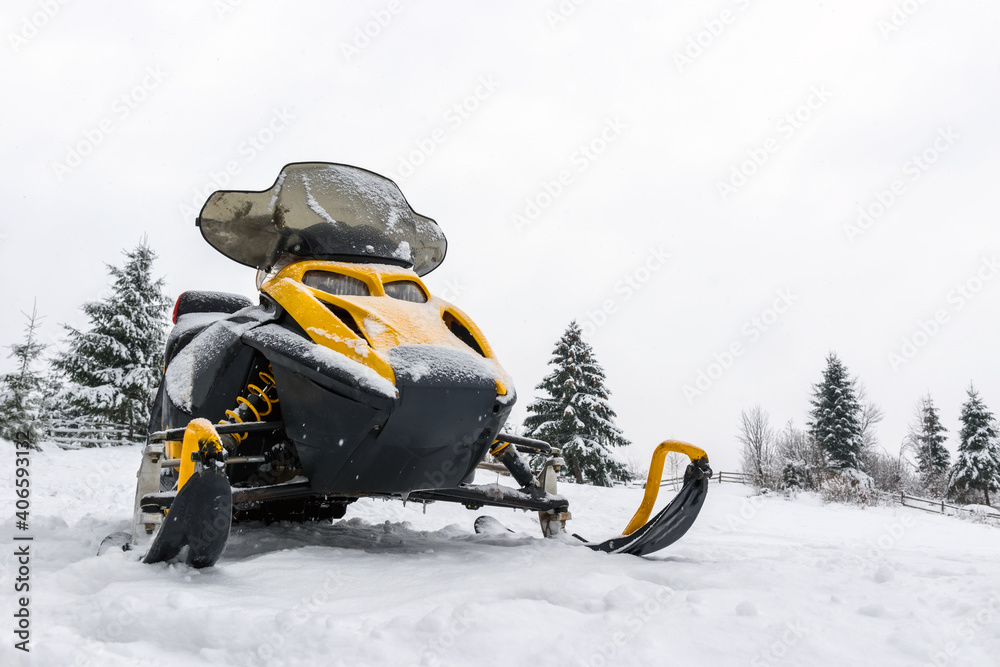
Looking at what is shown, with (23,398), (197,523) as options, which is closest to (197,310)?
(197,523)

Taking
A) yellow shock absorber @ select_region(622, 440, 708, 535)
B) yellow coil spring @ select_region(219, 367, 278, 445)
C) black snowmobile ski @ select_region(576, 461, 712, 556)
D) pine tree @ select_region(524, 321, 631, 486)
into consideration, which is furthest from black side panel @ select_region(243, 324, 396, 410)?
pine tree @ select_region(524, 321, 631, 486)

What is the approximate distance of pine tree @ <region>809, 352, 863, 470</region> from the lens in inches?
1153

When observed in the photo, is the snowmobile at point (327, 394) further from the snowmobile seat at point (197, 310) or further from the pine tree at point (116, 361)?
the pine tree at point (116, 361)

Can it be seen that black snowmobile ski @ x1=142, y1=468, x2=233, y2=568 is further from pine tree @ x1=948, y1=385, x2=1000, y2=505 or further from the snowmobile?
pine tree @ x1=948, y1=385, x2=1000, y2=505

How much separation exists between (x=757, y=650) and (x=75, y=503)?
735 centimetres

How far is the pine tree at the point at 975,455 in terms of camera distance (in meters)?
28.3

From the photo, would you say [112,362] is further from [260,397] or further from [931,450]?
[931,450]

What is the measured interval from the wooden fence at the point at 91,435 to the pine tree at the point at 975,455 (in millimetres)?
30978

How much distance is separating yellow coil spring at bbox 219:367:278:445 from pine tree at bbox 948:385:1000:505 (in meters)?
32.3

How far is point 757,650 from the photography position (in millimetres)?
1912

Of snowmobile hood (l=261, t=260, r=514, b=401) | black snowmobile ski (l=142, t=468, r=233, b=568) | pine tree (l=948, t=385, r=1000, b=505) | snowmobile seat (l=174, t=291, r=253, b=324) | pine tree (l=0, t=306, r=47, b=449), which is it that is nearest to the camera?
black snowmobile ski (l=142, t=468, r=233, b=568)

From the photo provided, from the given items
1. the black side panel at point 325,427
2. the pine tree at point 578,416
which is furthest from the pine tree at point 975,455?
the black side panel at point 325,427

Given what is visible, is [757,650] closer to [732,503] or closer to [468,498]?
[468,498]

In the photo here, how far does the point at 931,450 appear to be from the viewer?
35.1m
